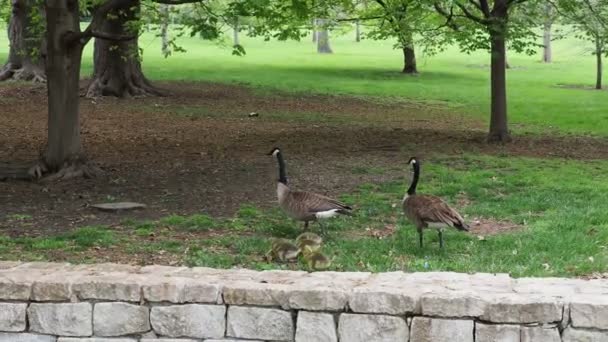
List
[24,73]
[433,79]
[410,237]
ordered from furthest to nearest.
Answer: [433,79] → [24,73] → [410,237]

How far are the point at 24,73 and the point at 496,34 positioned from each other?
60.0 feet

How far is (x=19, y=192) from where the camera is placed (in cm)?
1205

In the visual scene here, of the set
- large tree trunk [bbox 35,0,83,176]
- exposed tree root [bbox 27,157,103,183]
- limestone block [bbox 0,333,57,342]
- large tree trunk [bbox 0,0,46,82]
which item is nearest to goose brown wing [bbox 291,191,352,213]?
limestone block [bbox 0,333,57,342]

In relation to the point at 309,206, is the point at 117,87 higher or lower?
higher

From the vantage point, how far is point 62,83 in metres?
13.0

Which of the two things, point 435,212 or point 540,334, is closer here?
point 540,334

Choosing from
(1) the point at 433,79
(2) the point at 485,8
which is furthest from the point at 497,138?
(1) the point at 433,79

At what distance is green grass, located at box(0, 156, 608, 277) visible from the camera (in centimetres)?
786

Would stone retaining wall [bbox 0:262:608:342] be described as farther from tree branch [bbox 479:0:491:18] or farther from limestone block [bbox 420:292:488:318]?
tree branch [bbox 479:0:491:18]

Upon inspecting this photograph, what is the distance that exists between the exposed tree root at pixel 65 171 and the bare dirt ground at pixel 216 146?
27 cm

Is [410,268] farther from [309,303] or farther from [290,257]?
[309,303]

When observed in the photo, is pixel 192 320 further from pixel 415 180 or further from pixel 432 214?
pixel 415 180

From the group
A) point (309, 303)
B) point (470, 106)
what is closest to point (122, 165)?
point (309, 303)

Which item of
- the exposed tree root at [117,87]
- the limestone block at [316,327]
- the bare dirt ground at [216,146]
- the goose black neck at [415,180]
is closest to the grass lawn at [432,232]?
the bare dirt ground at [216,146]
